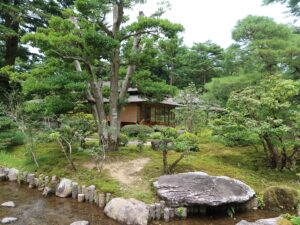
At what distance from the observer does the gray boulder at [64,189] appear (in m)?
6.93

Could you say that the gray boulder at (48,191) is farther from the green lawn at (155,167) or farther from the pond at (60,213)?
the green lawn at (155,167)

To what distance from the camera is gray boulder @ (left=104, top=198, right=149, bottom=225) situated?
534 cm

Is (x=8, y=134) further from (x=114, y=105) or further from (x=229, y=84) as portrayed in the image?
(x=229, y=84)

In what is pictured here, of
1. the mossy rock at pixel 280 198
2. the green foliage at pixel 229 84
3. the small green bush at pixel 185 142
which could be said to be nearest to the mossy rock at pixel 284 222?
the mossy rock at pixel 280 198

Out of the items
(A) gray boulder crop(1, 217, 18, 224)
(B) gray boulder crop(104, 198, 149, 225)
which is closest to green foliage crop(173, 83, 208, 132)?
(B) gray boulder crop(104, 198, 149, 225)

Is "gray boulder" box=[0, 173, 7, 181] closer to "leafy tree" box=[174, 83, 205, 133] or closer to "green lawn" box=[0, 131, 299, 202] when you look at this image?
"green lawn" box=[0, 131, 299, 202]

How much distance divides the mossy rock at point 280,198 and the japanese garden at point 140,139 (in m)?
0.02

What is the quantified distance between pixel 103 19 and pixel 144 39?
1732mm

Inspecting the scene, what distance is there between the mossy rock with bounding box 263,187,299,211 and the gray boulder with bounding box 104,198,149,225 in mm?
2930

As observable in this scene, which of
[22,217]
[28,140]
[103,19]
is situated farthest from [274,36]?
[22,217]

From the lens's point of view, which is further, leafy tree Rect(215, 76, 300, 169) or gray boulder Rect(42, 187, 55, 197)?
leafy tree Rect(215, 76, 300, 169)

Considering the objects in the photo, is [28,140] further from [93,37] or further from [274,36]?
[274,36]

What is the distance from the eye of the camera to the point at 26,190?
7.56 m

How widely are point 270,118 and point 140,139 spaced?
426 centimetres
